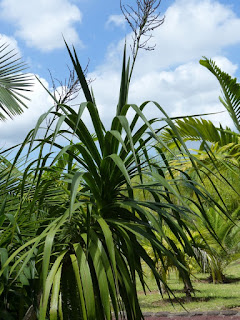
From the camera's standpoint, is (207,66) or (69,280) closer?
(69,280)

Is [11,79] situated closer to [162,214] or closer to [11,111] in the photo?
[11,111]

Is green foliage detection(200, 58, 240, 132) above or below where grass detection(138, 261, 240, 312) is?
above

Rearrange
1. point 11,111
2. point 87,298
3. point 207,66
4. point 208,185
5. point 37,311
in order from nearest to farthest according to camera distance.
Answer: point 87,298 → point 37,311 → point 11,111 → point 207,66 → point 208,185

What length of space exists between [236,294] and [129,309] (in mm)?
6940

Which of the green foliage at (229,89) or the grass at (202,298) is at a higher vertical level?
the green foliage at (229,89)

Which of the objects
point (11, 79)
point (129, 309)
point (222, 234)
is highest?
point (11, 79)

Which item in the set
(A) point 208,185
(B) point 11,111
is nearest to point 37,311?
(B) point 11,111

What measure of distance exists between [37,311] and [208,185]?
318 inches

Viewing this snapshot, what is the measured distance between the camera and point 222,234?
33.4ft

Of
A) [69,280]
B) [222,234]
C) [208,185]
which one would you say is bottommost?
[69,280]

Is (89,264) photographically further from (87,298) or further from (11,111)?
(11,111)

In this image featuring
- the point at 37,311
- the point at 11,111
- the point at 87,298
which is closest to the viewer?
the point at 87,298

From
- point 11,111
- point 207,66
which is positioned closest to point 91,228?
point 11,111

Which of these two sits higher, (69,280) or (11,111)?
(11,111)
